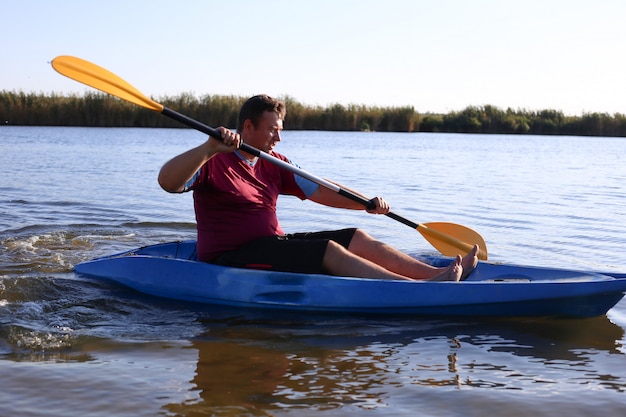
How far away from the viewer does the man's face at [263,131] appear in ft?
15.6

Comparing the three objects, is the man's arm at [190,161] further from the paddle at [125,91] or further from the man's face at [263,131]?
the man's face at [263,131]

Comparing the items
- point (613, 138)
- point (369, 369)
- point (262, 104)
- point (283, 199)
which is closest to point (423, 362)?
point (369, 369)

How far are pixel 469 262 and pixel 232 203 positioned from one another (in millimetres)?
1438

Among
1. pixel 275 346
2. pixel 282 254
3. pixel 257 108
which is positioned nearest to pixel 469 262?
pixel 282 254

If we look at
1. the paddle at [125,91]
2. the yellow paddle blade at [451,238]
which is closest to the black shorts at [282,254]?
the paddle at [125,91]

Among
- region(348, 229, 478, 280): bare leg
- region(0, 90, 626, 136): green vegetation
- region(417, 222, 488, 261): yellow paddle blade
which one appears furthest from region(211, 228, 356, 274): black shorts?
region(0, 90, 626, 136): green vegetation

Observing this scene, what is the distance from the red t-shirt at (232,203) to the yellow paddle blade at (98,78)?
642 mm

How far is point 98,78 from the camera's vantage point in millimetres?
5059

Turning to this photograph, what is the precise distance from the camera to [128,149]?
1864 cm

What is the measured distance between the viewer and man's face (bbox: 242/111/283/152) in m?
4.75

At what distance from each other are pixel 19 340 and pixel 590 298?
9.59ft

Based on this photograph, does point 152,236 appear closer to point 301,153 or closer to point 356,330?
point 356,330

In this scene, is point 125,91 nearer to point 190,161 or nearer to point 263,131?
point 263,131

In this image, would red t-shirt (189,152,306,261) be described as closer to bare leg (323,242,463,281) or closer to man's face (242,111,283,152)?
man's face (242,111,283,152)
